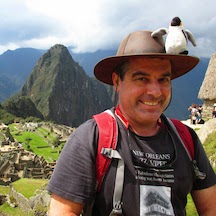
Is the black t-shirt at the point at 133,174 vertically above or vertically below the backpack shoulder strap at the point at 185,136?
below

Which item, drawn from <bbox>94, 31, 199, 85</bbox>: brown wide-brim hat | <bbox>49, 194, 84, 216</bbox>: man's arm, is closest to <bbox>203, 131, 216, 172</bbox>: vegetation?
<bbox>94, 31, 199, 85</bbox>: brown wide-brim hat

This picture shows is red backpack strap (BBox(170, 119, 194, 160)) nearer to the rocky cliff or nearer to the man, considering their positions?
the man

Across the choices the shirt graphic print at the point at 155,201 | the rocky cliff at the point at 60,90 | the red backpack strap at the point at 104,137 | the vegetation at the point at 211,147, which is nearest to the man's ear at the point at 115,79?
the red backpack strap at the point at 104,137

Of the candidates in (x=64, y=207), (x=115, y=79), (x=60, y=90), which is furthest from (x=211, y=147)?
(x=60, y=90)

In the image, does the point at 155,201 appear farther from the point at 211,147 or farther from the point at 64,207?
the point at 211,147

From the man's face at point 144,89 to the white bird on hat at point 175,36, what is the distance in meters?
0.09

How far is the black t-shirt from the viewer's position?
1.55 metres

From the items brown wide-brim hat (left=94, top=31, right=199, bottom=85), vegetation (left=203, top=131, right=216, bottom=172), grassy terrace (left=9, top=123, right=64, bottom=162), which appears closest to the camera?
brown wide-brim hat (left=94, top=31, right=199, bottom=85)

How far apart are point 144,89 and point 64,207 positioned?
79 centimetres

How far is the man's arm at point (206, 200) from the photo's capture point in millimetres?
1862

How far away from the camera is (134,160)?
1.66 m

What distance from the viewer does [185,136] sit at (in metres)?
1.88

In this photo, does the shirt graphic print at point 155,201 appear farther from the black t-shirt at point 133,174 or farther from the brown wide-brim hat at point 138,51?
the brown wide-brim hat at point 138,51

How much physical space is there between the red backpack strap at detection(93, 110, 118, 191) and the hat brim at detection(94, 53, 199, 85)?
0.33 metres
